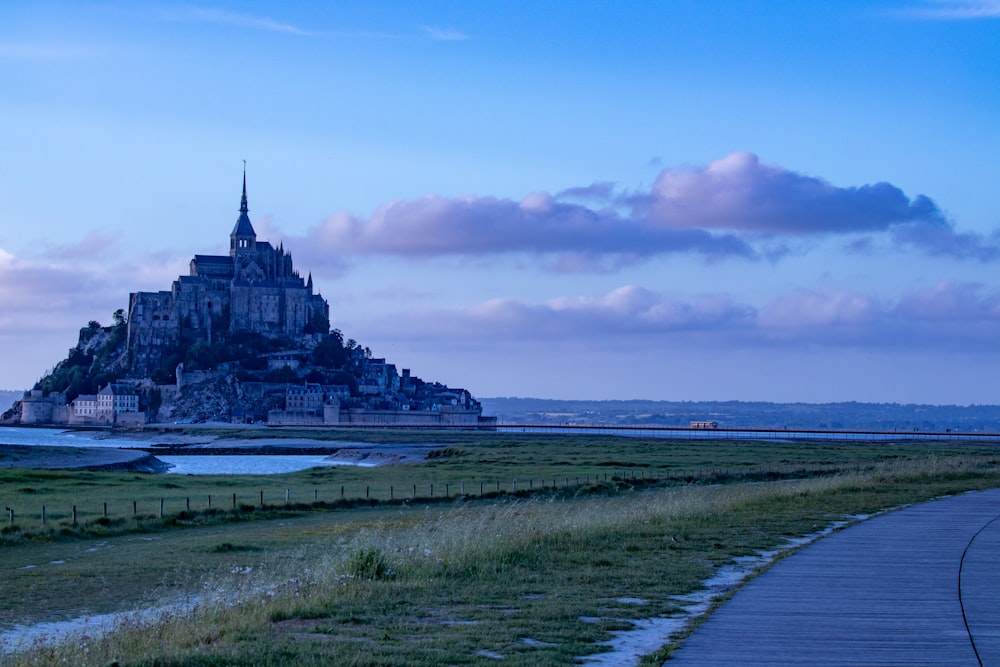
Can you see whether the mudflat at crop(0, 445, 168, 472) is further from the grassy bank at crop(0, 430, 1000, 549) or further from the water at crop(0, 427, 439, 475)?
the grassy bank at crop(0, 430, 1000, 549)

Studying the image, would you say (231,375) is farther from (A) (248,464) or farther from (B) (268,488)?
(B) (268,488)

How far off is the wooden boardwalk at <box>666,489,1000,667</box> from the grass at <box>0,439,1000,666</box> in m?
0.87

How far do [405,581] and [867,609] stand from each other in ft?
18.5

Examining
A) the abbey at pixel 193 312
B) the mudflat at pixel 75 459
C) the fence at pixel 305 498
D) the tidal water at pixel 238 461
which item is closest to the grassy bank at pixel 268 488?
the fence at pixel 305 498

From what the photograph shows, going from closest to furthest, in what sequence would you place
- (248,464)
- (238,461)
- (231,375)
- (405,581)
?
(405,581) → (248,464) → (238,461) → (231,375)

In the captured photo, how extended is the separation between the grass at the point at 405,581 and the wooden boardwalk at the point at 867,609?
873 millimetres

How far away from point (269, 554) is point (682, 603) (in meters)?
12.9

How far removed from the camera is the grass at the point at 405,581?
10.9 metres

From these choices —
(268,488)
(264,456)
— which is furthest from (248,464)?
(268,488)

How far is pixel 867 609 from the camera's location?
1284cm

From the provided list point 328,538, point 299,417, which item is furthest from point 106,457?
point 299,417

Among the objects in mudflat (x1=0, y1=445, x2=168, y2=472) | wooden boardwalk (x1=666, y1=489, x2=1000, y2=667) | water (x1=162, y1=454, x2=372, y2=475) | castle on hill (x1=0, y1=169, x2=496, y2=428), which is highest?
castle on hill (x1=0, y1=169, x2=496, y2=428)

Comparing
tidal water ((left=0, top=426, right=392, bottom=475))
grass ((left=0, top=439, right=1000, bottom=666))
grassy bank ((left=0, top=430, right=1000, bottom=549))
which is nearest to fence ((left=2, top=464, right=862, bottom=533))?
grassy bank ((left=0, top=430, right=1000, bottom=549))

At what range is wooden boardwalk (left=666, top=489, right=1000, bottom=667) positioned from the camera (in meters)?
10.4
